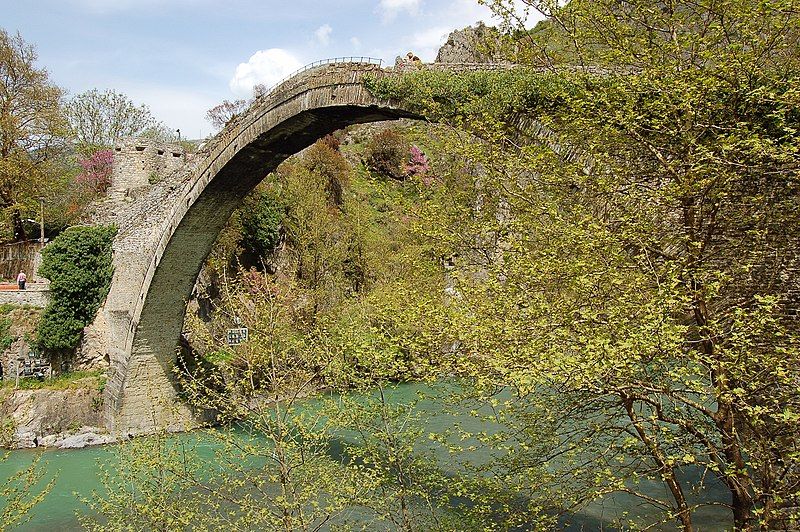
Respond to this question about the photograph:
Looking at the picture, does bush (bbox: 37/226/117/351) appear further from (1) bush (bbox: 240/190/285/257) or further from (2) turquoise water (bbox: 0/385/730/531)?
(1) bush (bbox: 240/190/285/257)

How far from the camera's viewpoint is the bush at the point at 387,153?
31.5 m

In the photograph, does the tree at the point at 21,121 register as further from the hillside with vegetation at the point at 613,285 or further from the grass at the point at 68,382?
the hillside with vegetation at the point at 613,285

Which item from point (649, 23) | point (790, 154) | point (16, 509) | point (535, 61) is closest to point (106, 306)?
point (16, 509)

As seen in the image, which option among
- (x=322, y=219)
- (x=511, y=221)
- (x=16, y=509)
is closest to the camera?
(x=511, y=221)

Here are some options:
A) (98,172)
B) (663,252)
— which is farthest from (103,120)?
(663,252)

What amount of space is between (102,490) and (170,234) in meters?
5.22

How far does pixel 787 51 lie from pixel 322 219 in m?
15.7

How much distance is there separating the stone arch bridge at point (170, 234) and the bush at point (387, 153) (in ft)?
54.9

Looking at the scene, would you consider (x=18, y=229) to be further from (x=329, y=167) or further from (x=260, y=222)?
(x=329, y=167)

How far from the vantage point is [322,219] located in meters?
19.6

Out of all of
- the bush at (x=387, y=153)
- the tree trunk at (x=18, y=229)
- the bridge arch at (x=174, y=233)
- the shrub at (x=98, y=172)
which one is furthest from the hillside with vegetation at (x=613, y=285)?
the bush at (x=387, y=153)

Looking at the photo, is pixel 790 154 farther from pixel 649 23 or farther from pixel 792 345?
pixel 649 23

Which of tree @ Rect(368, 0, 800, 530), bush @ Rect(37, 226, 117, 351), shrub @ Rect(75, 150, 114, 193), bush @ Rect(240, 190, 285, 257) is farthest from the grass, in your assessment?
tree @ Rect(368, 0, 800, 530)

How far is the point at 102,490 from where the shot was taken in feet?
34.1
